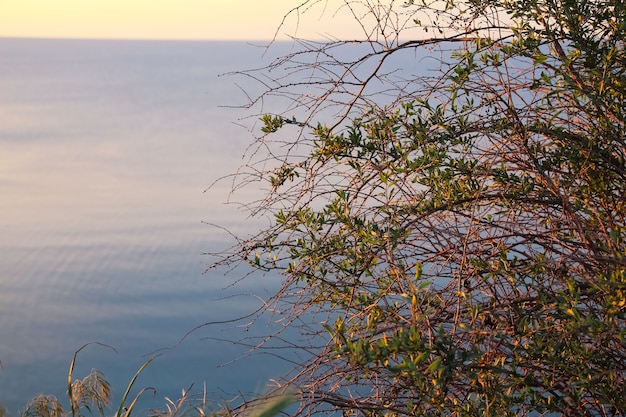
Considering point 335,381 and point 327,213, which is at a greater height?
point 327,213

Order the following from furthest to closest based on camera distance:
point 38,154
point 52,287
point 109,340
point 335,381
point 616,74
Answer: point 38,154 < point 52,287 < point 109,340 < point 335,381 < point 616,74

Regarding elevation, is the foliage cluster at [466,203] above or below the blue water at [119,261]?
above

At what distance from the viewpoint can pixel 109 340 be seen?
459 inches

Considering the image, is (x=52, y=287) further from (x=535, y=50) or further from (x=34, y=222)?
(x=535, y=50)

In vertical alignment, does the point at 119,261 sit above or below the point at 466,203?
below

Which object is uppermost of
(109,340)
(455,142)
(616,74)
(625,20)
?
(625,20)

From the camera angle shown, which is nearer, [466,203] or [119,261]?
[466,203]

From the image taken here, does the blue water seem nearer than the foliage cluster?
No

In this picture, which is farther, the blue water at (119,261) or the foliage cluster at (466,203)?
the blue water at (119,261)

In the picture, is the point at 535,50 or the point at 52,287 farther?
the point at 52,287

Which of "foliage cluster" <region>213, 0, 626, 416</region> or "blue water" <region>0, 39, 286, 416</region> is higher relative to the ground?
"foliage cluster" <region>213, 0, 626, 416</region>

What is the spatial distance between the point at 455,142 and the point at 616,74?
1.55 ft

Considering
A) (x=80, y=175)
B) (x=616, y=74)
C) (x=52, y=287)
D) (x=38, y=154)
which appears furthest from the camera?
(x=38, y=154)

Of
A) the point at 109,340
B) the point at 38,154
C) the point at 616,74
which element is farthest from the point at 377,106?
the point at 38,154
